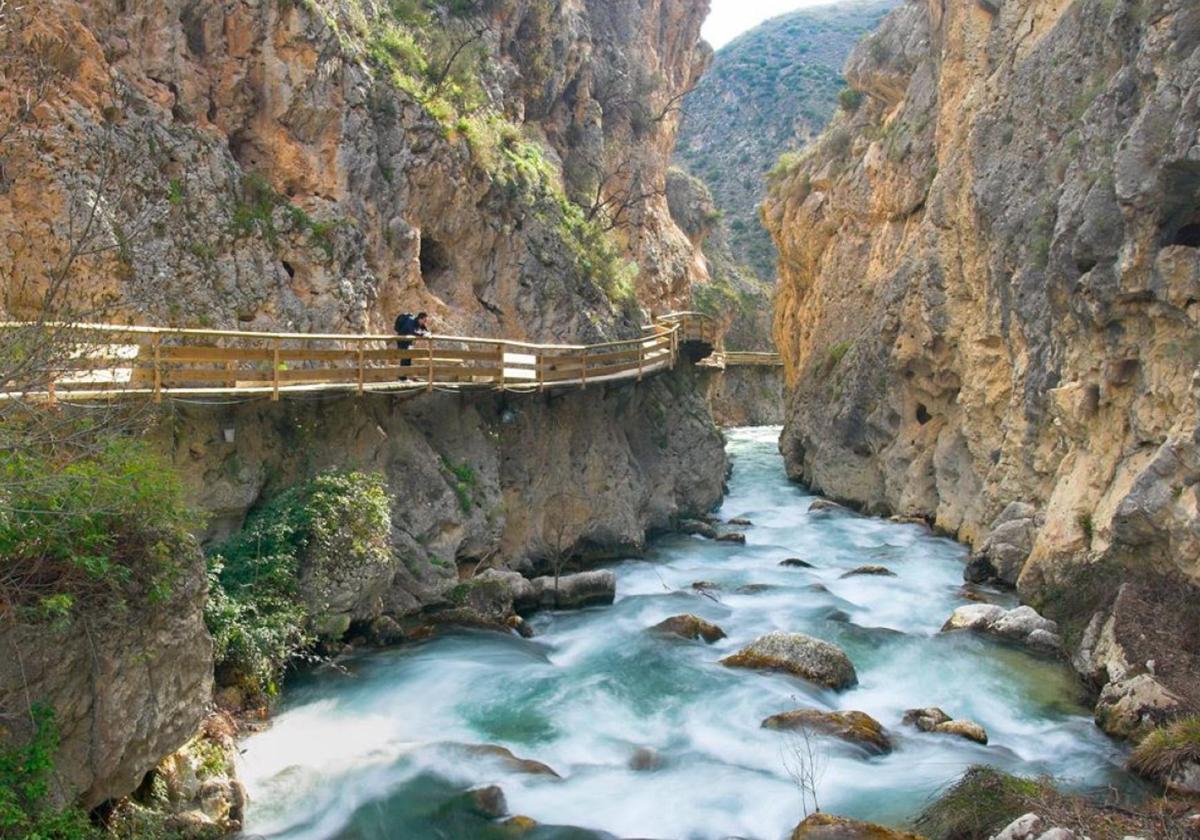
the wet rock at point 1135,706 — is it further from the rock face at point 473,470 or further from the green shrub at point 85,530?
the green shrub at point 85,530

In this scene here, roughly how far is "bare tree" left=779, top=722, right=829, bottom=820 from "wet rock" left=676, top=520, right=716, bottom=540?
1271cm

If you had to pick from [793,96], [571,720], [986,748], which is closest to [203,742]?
[571,720]

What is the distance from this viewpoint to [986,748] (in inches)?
436

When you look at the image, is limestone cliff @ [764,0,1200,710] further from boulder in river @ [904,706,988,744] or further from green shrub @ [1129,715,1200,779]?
boulder in river @ [904,706,988,744]

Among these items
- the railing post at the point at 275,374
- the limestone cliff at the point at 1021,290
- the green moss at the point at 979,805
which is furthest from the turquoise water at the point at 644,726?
the railing post at the point at 275,374

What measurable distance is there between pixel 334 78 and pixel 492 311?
6489mm

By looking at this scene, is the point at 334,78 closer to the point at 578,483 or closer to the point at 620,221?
the point at 578,483

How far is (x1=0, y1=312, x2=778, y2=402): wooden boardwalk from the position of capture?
31.8ft

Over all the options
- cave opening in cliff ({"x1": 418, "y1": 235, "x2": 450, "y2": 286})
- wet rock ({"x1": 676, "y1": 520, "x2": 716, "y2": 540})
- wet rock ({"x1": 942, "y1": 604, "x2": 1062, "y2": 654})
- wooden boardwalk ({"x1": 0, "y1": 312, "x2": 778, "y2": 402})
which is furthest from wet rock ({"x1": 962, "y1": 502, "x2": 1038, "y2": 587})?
cave opening in cliff ({"x1": 418, "y1": 235, "x2": 450, "y2": 286})

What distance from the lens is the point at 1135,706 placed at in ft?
35.1

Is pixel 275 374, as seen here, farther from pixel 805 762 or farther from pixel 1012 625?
pixel 1012 625

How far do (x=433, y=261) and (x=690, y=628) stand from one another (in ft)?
37.4

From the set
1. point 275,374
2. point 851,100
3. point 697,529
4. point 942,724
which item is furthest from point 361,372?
point 851,100

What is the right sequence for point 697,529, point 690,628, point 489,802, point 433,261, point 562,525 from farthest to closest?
point 697,529, point 433,261, point 562,525, point 690,628, point 489,802
